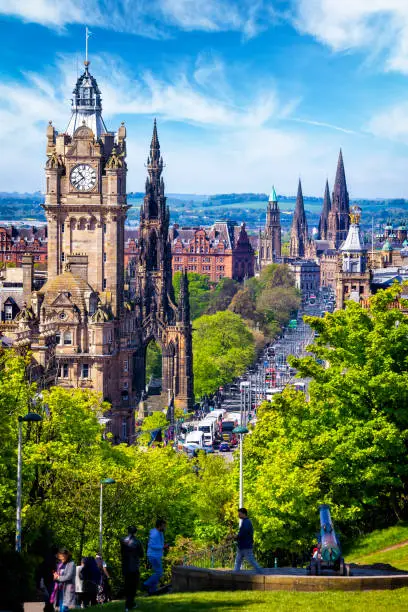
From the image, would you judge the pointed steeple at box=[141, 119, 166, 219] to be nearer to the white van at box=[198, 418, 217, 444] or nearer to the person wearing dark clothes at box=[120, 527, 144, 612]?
the white van at box=[198, 418, 217, 444]

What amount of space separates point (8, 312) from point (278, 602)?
81214 millimetres

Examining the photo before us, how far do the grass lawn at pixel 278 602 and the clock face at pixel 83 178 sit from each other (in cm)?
8227

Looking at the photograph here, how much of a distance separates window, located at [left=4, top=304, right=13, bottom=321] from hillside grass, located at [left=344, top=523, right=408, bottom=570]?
5909cm

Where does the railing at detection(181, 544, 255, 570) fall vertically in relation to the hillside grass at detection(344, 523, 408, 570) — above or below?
above

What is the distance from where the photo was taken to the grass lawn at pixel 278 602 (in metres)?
39.3

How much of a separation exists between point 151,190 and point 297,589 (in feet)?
483

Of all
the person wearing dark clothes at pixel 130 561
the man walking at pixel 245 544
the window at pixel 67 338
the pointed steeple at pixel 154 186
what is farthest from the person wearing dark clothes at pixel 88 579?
the pointed steeple at pixel 154 186

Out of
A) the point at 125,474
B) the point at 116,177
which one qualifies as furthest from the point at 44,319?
the point at 125,474

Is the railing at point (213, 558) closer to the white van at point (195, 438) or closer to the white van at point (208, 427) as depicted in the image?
the white van at point (195, 438)

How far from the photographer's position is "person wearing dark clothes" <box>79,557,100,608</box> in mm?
42688

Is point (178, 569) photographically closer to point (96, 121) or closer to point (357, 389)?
point (357, 389)

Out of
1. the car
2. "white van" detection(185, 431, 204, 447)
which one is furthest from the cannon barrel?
the car

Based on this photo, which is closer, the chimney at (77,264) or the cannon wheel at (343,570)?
the cannon wheel at (343,570)

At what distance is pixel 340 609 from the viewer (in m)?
39.1
